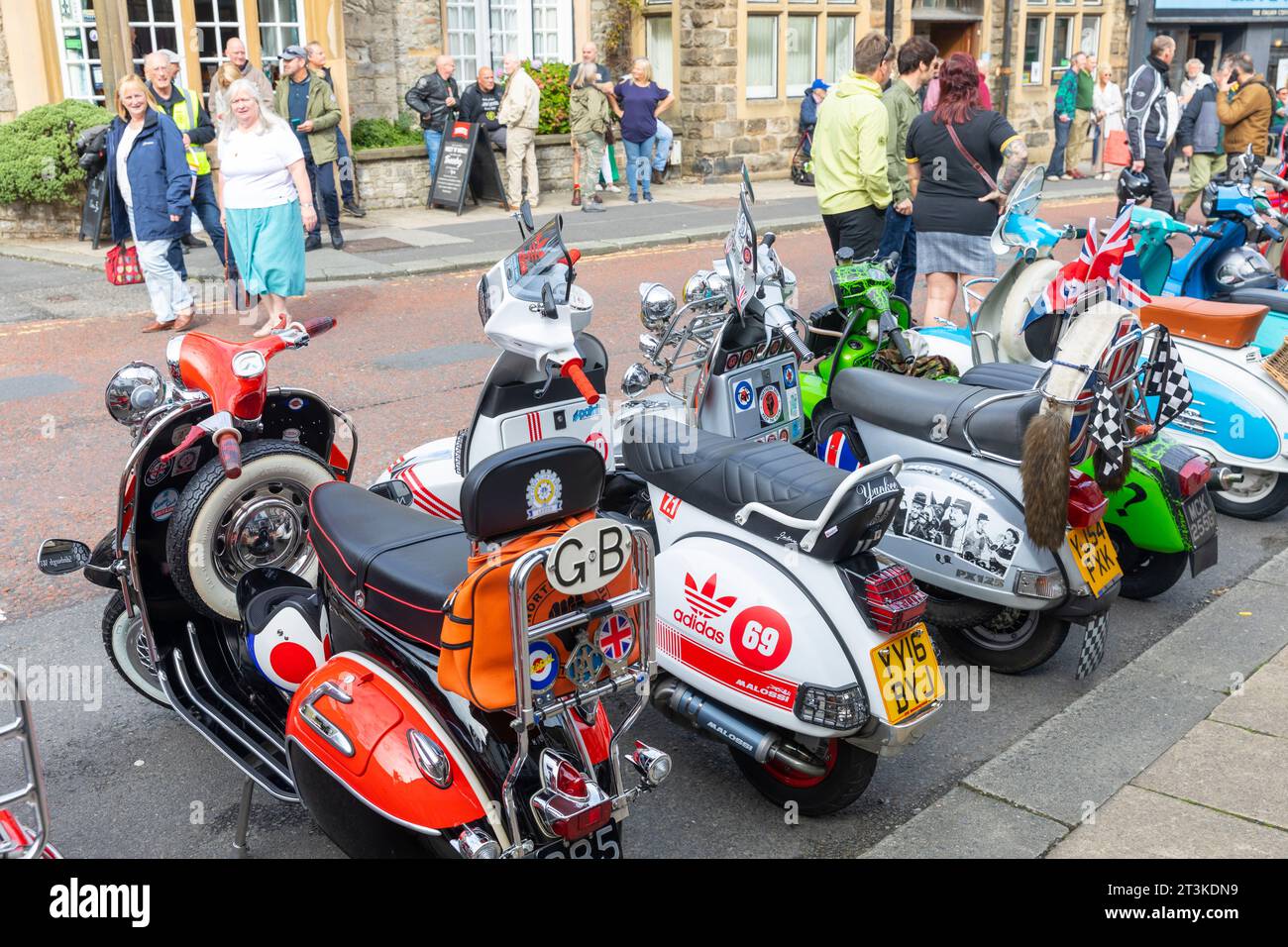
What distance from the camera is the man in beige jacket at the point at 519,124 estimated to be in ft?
48.7

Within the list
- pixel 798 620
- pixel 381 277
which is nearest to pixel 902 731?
pixel 798 620

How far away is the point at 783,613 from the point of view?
3479 mm

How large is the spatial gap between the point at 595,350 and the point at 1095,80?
20.1 metres

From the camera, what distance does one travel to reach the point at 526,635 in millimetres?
2607

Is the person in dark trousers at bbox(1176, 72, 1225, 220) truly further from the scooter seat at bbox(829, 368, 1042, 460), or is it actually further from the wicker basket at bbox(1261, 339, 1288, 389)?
the scooter seat at bbox(829, 368, 1042, 460)

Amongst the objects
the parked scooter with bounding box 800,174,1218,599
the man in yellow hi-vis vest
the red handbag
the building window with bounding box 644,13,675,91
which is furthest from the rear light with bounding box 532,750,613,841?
the building window with bounding box 644,13,675,91

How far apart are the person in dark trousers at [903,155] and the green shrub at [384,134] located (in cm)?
798

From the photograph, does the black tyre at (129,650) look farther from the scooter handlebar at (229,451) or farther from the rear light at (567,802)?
the rear light at (567,802)

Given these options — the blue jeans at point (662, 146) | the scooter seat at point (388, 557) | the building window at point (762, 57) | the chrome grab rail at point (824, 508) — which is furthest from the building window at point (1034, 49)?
the scooter seat at point (388, 557)

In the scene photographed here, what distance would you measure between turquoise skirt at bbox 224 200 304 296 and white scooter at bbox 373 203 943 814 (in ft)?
17.9

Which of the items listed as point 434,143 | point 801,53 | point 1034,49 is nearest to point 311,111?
point 434,143

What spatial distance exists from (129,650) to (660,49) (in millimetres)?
15994

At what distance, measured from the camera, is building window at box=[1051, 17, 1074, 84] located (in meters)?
23.2

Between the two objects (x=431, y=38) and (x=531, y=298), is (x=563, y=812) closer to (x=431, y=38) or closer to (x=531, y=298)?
(x=531, y=298)
